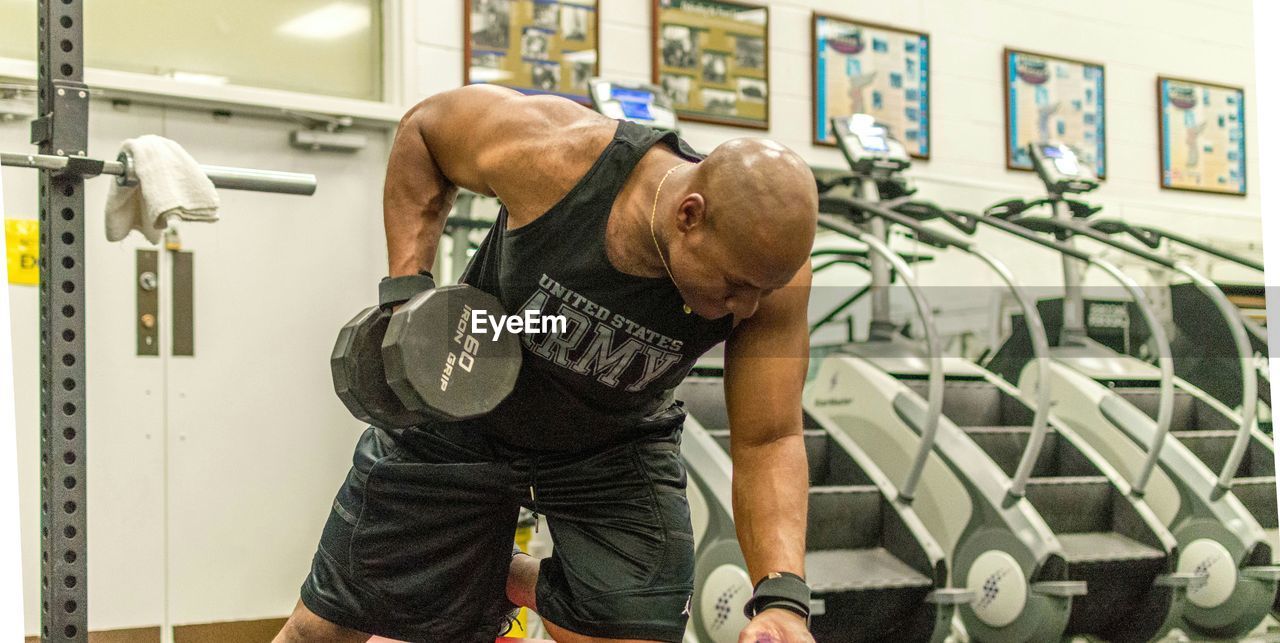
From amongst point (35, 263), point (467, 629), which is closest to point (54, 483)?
point (467, 629)

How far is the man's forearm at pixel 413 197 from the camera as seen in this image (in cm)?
193

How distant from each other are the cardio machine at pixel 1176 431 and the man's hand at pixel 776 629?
10.1 ft

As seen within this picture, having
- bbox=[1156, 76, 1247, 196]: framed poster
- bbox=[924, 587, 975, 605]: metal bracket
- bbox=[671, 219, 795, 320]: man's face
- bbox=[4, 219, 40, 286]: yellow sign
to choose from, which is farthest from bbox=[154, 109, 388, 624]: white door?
bbox=[1156, 76, 1247, 196]: framed poster

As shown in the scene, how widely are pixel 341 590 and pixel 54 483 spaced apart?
19.0 inches

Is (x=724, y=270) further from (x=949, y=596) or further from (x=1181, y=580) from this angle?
(x=1181, y=580)

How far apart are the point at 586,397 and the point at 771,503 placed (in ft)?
1.10

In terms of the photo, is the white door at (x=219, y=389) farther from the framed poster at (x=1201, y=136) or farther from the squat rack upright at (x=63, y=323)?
the framed poster at (x=1201, y=136)

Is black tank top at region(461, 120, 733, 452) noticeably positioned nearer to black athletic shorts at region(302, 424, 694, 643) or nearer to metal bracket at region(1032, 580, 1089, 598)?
black athletic shorts at region(302, 424, 694, 643)

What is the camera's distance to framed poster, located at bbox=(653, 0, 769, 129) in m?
5.20

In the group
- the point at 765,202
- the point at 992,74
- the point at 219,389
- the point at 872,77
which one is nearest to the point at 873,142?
the point at 872,77

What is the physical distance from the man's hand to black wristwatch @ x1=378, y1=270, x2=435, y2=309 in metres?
0.69

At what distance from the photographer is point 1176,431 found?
218 inches

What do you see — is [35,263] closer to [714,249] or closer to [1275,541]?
[714,249]

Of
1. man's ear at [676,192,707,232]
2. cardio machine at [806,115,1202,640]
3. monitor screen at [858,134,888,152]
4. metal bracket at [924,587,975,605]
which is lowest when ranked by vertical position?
metal bracket at [924,587,975,605]
